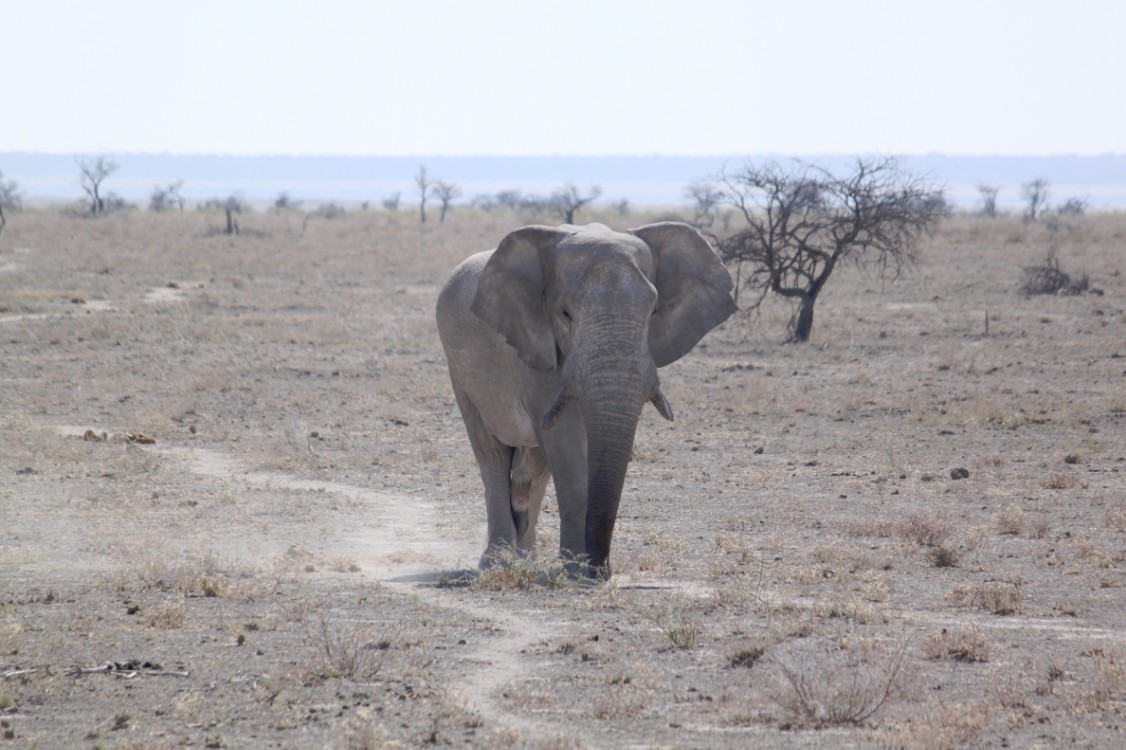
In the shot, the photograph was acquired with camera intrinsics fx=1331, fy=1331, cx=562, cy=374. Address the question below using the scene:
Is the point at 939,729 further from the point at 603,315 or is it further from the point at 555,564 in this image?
the point at 603,315

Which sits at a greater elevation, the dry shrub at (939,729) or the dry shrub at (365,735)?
the dry shrub at (939,729)

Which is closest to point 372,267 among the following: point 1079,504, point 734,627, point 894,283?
point 894,283

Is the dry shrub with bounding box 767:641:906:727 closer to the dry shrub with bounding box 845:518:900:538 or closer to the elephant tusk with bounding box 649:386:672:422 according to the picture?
the elephant tusk with bounding box 649:386:672:422

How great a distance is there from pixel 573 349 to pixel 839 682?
2982mm

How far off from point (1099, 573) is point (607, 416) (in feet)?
11.7

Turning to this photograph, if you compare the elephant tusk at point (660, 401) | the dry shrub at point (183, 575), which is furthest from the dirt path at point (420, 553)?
the elephant tusk at point (660, 401)

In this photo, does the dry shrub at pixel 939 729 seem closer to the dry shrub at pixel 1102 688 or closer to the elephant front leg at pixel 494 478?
the dry shrub at pixel 1102 688

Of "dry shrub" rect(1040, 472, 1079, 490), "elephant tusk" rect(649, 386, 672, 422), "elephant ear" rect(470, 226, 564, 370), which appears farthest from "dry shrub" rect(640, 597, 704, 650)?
"dry shrub" rect(1040, 472, 1079, 490)

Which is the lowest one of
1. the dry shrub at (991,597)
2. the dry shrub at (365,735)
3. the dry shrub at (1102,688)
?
the dry shrub at (991,597)

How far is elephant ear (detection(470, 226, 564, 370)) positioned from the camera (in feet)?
29.5

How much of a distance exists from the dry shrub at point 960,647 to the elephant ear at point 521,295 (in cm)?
324

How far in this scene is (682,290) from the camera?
9211 millimetres

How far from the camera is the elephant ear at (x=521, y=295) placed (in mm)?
8992

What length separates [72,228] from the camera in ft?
184
